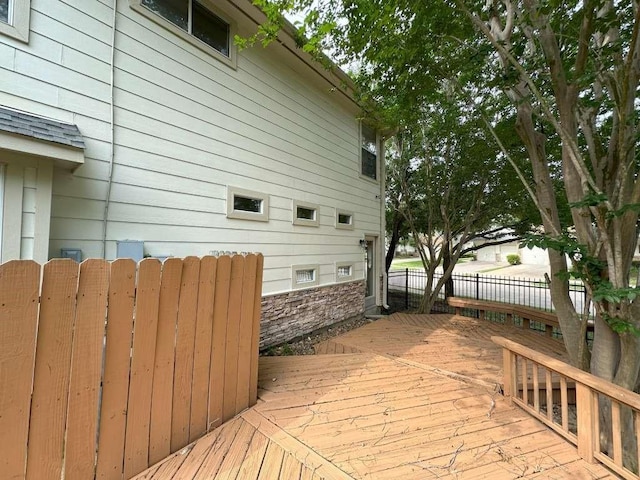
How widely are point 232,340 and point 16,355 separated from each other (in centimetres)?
141

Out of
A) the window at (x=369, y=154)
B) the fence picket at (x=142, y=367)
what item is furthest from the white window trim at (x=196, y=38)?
the window at (x=369, y=154)

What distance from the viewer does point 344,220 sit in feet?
23.8

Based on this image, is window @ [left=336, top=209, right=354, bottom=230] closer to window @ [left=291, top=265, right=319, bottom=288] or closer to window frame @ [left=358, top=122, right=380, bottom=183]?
window frame @ [left=358, top=122, right=380, bottom=183]

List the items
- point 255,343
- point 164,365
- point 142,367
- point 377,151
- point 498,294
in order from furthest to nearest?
point 498,294
point 377,151
point 255,343
point 164,365
point 142,367

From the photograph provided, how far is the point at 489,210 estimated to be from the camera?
8305 millimetres

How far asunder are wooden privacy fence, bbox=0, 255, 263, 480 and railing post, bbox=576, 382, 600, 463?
9.46 feet

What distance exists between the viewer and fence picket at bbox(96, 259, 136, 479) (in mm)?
1766

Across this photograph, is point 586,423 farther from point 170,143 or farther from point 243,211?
point 170,143

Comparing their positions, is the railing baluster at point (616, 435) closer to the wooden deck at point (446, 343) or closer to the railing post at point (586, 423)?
the railing post at point (586, 423)

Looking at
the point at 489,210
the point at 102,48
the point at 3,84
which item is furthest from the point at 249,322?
the point at 489,210

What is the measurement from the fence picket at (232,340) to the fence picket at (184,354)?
1.19 ft

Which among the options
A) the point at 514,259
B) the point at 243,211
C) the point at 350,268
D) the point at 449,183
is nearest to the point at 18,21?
the point at 243,211

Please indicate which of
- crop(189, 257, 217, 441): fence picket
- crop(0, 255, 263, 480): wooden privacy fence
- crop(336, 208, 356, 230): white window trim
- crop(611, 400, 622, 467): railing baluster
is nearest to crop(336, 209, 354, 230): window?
crop(336, 208, 356, 230): white window trim

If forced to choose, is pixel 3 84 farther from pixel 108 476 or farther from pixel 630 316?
pixel 630 316
